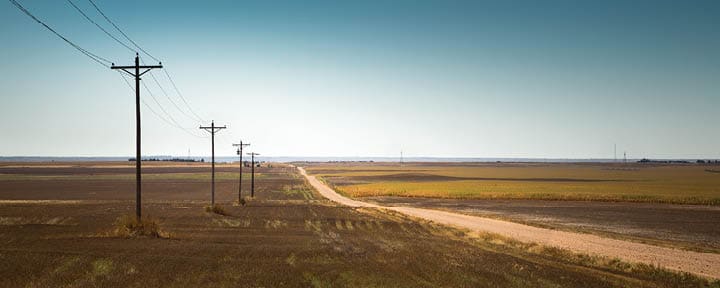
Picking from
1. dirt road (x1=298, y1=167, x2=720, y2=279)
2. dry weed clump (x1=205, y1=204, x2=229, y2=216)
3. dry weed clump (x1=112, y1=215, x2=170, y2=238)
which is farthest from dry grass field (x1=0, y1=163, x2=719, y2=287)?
dry weed clump (x1=205, y1=204, x2=229, y2=216)

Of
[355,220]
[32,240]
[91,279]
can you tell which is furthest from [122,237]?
[355,220]

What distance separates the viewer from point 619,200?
6253 centimetres

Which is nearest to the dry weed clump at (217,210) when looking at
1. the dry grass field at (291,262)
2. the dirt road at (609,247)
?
the dry grass field at (291,262)

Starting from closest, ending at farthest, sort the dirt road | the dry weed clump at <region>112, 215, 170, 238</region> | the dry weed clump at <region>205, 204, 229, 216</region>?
the dirt road
the dry weed clump at <region>112, 215, 170, 238</region>
the dry weed clump at <region>205, 204, 229, 216</region>

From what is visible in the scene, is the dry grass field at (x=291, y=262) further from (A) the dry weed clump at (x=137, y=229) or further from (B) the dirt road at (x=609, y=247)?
(B) the dirt road at (x=609, y=247)

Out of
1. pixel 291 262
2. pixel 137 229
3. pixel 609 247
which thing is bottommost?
pixel 609 247

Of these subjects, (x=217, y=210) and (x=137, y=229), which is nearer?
(x=137, y=229)

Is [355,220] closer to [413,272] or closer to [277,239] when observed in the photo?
[277,239]

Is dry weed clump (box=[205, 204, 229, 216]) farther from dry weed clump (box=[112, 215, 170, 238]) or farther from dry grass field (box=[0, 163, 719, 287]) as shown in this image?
dry weed clump (box=[112, 215, 170, 238])

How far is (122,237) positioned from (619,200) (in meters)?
60.7

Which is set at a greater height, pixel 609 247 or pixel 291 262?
pixel 291 262

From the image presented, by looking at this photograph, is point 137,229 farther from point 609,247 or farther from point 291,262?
point 609,247

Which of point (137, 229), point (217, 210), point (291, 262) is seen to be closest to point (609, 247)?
point (291, 262)

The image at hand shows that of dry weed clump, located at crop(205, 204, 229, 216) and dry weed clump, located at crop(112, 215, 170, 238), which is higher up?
dry weed clump, located at crop(112, 215, 170, 238)
